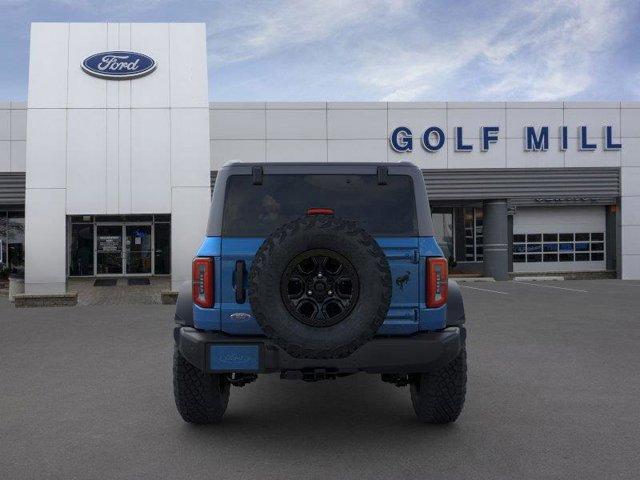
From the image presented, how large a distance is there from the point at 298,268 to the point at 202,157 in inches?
609

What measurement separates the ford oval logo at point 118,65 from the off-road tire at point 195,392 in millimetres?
16082

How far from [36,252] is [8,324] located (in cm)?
705

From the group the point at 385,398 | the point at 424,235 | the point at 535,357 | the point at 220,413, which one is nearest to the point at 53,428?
the point at 220,413

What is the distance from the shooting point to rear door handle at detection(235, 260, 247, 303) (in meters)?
4.33

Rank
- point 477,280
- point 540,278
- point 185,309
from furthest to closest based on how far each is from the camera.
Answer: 1. point 540,278
2. point 477,280
3. point 185,309

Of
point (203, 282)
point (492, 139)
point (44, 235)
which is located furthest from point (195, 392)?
point (492, 139)

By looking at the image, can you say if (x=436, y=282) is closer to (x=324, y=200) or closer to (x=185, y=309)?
(x=324, y=200)

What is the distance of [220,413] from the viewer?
5090 mm

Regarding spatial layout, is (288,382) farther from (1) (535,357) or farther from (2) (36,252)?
(2) (36,252)

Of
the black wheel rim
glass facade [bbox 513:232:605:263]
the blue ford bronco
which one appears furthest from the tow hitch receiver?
glass facade [bbox 513:232:605:263]

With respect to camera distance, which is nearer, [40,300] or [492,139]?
[40,300]

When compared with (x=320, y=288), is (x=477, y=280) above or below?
below

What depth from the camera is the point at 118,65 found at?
19203mm

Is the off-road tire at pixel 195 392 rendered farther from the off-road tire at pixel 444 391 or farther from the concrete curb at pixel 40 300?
the concrete curb at pixel 40 300
